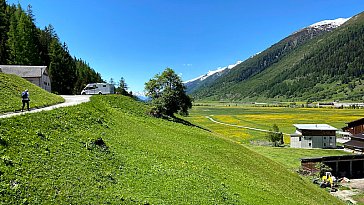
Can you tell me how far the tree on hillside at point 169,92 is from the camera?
52219 mm

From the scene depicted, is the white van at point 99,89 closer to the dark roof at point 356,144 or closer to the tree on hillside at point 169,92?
the tree on hillside at point 169,92

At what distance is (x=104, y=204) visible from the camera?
13219mm

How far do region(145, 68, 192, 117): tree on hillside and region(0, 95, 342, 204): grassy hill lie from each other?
72.5 ft

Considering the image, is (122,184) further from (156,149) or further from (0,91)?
(0,91)

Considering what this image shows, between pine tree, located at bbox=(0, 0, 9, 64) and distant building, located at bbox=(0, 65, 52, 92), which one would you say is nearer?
distant building, located at bbox=(0, 65, 52, 92)

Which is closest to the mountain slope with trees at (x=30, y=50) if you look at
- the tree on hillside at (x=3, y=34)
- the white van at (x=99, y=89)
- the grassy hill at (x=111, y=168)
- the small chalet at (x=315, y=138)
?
the tree on hillside at (x=3, y=34)

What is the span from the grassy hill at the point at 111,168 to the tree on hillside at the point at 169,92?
22112 mm

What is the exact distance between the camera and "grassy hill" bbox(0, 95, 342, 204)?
1340 centimetres

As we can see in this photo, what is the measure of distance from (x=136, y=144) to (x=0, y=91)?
1587 centimetres

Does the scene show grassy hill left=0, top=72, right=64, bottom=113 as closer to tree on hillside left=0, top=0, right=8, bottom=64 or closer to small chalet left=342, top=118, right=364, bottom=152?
tree on hillside left=0, top=0, right=8, bottom=64

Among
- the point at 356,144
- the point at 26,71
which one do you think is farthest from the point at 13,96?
the point at 356,144

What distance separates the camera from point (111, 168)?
57.2 ft

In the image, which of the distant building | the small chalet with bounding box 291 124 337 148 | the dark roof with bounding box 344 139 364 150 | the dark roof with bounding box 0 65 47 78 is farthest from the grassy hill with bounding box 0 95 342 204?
the small chalet with bounding box 291 124 337 148

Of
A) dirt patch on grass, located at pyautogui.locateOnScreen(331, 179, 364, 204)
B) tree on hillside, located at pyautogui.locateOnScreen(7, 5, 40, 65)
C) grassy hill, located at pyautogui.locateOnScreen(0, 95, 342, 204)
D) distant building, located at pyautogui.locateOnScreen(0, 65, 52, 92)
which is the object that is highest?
tree on hillside, located at pyautogui.locateOnScreen(7, 5, 40, 65)
